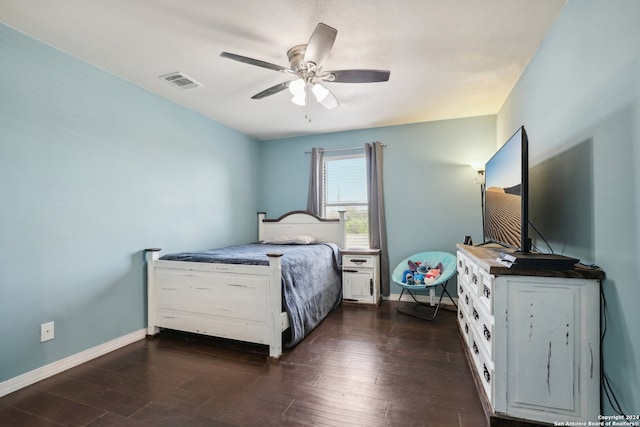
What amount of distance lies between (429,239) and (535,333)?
2.50 m

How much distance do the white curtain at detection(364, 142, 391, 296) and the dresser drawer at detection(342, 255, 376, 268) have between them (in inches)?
13.0

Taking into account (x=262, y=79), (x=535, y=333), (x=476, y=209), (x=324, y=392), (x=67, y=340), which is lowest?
(x=324, y=392)

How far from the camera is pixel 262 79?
2.70 meters

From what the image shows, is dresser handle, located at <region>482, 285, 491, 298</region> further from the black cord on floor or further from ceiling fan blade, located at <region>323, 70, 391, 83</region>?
ceiling fan blade, located at <region>323, 70, 391, 83</region>

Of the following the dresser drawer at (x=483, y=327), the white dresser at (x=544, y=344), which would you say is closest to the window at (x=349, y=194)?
the dresser drawer at (x=483, y=327)

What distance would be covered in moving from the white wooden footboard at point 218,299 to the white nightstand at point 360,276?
151 centimetres

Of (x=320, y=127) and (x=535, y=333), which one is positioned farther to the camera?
(x=320, y=127)

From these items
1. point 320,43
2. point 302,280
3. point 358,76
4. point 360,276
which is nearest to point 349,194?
point 360,276

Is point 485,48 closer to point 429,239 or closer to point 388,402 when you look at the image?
point 429,239

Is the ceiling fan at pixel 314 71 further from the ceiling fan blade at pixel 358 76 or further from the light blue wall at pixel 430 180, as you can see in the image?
the light blue wall at pixel 430 180

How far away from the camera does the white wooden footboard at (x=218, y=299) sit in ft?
7.80

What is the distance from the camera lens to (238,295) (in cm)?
248

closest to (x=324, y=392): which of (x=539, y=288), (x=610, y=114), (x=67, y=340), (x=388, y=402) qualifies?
(x=388, y=402)

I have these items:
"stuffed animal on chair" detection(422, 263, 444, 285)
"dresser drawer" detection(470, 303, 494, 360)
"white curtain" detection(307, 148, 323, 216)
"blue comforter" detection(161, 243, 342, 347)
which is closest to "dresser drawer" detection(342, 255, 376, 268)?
"blue comforter" detection(161, 243, 342, 347)
